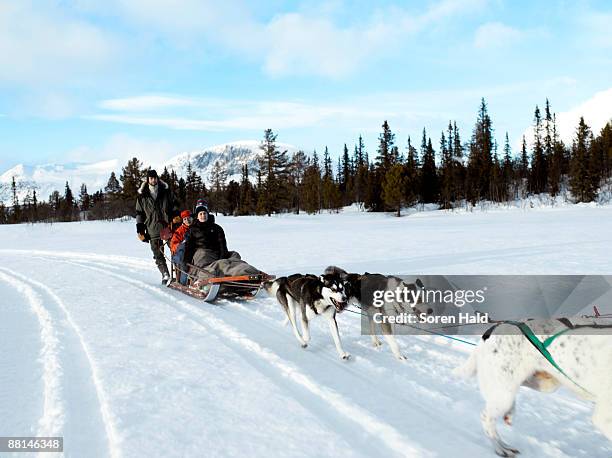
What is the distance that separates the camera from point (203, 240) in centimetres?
716

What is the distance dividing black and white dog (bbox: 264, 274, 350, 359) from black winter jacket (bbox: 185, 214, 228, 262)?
2683mm

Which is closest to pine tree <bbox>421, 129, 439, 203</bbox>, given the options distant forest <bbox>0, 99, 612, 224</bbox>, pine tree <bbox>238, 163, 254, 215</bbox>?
distant forest <bbox>0, 99, 612, 224</bbox>

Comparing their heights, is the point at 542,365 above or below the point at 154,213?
below

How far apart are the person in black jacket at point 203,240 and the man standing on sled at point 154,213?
917mm

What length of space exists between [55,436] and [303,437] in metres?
1.50

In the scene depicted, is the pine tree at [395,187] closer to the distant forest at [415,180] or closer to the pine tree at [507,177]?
the distant forest at [415,180]

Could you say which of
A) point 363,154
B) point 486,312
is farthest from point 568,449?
point 363,154

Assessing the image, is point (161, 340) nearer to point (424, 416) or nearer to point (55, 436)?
point (55, 436)

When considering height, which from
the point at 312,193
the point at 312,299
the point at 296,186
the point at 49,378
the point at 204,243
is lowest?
the point at 49,378

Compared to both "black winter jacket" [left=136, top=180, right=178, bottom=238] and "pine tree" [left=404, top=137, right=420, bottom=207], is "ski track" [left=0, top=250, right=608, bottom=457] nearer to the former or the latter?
"black winter jacket" [left=136, top=180, right=178, bottom=238]

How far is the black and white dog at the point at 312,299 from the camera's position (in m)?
3.95

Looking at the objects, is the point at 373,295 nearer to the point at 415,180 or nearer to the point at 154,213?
the point at 154,213

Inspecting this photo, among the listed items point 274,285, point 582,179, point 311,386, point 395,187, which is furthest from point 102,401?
point 582,179

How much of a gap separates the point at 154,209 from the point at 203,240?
140 centimetres
